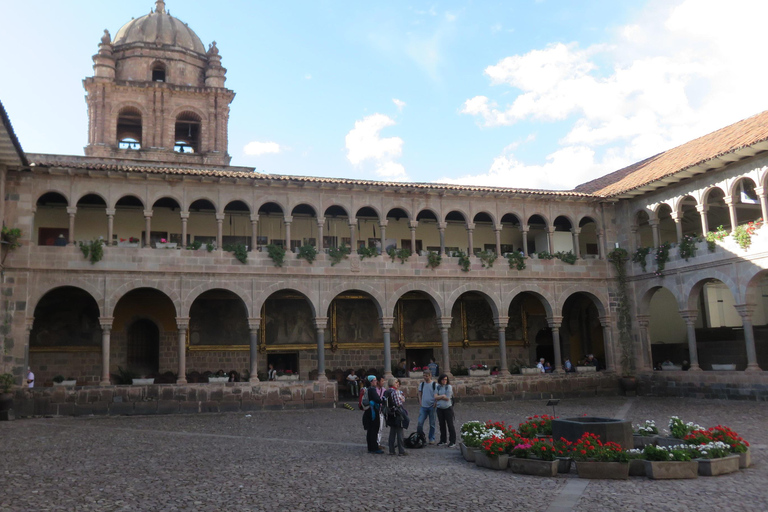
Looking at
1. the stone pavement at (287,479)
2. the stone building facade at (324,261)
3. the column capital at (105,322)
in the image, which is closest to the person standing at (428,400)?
the stone pavement at (287,479)

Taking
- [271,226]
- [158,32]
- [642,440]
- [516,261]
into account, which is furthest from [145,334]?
[642,440]

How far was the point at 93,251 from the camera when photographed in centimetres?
2134

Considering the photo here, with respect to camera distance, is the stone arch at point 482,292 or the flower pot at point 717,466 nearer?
the flower pot at point 717,466

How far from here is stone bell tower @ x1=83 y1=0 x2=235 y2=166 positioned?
29375 millimetres

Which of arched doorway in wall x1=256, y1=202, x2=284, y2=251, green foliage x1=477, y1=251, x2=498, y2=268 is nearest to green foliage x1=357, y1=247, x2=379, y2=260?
arched doorway in wall x1=256, y1=202, x2=284, y2=251

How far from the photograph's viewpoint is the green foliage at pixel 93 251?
2133cm

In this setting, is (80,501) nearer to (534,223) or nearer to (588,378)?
(588,378)

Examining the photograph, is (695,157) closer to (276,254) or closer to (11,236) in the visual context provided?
(276,254)

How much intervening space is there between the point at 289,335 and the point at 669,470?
1865cm

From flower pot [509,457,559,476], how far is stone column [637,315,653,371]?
17708 mm

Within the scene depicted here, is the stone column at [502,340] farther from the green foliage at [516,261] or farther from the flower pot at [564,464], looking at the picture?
the flower pot at [564,464]

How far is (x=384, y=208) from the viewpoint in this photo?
970 inches

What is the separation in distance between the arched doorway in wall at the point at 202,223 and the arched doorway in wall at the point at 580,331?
15.3 meters

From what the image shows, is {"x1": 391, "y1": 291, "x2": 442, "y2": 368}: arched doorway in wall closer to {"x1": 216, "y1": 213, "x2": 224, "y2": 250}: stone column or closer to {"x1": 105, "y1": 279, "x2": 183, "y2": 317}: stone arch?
{"x1": 216, "y1": 213, "x2": 224, "y2": 250}: stone column
